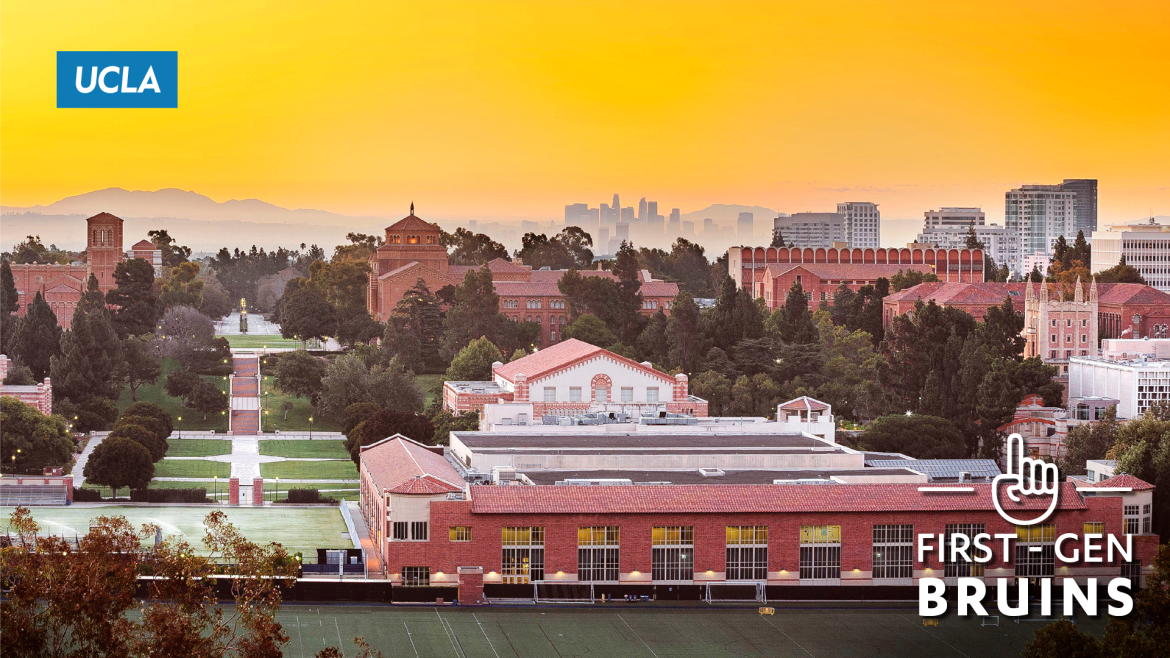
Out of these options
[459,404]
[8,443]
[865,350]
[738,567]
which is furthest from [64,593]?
[865,350]

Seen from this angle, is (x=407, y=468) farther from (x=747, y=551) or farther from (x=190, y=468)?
(x=190, y=468)

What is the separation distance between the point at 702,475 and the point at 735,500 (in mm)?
4702

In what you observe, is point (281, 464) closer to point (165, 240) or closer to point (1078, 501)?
point (1078, 501)

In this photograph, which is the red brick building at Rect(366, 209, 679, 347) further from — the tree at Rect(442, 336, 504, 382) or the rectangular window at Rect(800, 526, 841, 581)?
the rectangular window at Rect(800, 526, 841, 581)

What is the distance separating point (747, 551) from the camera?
46344 mm

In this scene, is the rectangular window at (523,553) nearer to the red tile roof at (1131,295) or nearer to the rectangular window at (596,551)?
the rectangular window at (596,551)

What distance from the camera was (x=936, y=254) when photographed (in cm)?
14425

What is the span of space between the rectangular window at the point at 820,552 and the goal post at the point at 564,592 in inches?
237

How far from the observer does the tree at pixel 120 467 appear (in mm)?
59656

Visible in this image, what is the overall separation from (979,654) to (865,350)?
50.5 m

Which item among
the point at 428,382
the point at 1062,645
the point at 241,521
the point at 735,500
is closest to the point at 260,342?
the point at 428,382

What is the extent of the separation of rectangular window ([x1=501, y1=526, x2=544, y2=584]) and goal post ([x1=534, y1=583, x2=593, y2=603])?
0.36 meters

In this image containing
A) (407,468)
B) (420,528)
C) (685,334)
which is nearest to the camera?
(420,528)

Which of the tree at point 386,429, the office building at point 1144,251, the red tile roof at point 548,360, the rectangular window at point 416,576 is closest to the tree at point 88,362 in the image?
the tree at point 386,429
